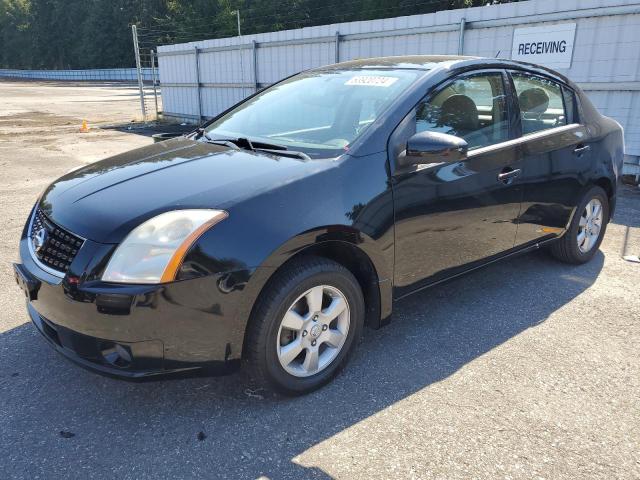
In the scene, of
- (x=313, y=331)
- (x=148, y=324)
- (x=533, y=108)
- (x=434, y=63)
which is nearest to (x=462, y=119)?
(x=434, y=63)

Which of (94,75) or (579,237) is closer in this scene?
(579,237)

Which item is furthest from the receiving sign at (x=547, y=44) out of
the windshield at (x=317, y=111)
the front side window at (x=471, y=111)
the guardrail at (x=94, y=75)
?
the guardrail at (x=94, y=75)

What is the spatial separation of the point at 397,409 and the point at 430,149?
1337 mm

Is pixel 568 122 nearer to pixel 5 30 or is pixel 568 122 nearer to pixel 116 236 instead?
pixel 116 236

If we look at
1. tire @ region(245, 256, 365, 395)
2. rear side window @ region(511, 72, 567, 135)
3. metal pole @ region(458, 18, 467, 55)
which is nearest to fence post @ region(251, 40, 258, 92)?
metal pole @ region(458, 18, 467, 55)

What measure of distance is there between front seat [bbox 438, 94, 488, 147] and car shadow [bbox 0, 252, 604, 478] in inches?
47.2

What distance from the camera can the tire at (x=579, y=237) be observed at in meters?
4.27

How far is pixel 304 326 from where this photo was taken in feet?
8.55

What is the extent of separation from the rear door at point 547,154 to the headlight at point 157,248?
2371 mm

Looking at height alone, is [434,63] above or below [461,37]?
below

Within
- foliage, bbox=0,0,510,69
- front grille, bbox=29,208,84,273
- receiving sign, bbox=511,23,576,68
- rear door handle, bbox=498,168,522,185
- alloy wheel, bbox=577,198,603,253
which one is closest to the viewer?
front grille, bbox=29,208,84,273

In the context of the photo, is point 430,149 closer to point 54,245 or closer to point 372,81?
point 372,81

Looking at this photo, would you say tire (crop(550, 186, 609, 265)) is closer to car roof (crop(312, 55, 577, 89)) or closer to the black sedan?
the black sedan

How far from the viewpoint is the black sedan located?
2.24 metres
